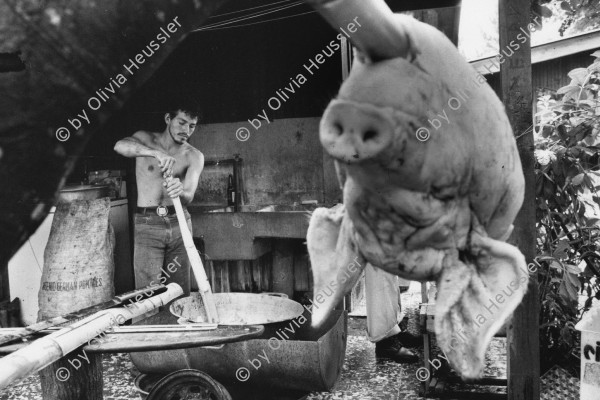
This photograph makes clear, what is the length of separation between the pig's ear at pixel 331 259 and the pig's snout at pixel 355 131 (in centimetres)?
32

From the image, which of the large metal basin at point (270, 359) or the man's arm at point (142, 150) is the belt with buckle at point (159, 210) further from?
the large metal basin at point (270, 359)

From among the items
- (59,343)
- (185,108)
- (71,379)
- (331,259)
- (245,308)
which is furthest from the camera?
(185,108)

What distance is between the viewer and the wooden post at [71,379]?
3244mm

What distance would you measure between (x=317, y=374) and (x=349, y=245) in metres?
3.50

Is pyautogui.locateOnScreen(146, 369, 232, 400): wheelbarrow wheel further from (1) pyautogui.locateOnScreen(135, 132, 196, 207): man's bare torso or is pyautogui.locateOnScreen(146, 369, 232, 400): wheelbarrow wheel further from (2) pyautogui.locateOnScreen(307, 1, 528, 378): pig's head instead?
(2) pyautogui.locateOnScreen(307, 1, 528, 378): pig's head

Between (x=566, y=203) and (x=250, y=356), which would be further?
(x=566, y=203)

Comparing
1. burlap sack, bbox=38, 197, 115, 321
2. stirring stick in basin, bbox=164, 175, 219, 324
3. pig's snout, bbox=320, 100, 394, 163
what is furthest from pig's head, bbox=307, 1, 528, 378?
burlap sack, bbox=38, 197, 115, 321

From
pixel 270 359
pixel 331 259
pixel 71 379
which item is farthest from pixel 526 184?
pixel 71 379

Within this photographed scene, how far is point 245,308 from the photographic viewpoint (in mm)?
5090

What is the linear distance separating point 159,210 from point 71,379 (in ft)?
9.14

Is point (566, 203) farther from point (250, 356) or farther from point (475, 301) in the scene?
point (475, 301)

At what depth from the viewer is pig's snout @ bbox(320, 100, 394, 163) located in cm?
88

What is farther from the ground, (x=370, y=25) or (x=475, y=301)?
(x=370, y=25)

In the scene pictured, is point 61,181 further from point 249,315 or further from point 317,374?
point 249,315
